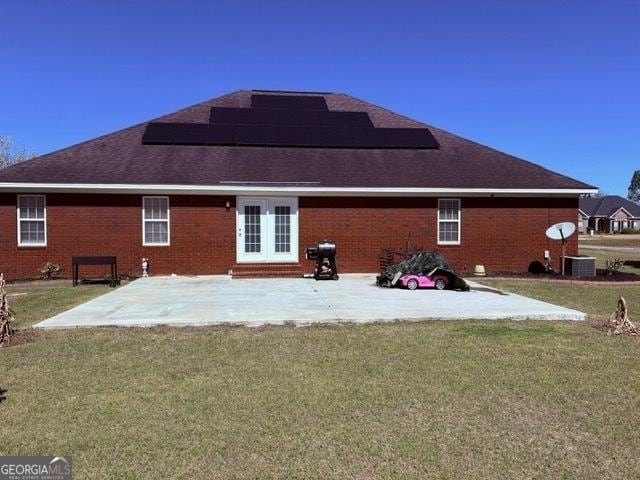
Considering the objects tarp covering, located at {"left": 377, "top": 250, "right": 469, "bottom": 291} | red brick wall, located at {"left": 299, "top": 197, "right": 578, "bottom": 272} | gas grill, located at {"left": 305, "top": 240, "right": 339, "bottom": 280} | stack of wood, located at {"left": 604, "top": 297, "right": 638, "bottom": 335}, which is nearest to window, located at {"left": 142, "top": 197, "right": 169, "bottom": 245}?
red brick wall, located at {"left": 299, "top": 197, "right": 578, "bottom": 272}

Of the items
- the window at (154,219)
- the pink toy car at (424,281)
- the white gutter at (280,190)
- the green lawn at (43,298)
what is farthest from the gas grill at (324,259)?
the green lawn at (43,298)

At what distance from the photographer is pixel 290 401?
16.4 feet

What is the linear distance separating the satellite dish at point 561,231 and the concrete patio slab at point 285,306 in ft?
Result: 13.8

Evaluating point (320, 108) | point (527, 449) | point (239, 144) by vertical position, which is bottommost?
point (527, 449)

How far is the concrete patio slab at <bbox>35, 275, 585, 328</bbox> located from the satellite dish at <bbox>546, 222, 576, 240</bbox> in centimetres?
422

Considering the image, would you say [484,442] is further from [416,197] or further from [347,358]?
[416,197]

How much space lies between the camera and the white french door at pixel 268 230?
53.6 ft

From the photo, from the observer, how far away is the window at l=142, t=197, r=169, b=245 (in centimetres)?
1594

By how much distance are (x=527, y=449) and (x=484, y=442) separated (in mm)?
312

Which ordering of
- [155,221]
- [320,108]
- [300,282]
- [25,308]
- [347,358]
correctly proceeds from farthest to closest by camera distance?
[320,108] < [155,221] < [300,282] < [25,308] < [347,358]

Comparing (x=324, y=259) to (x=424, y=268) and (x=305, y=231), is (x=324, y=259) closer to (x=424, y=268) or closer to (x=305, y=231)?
(x=305, y=231)

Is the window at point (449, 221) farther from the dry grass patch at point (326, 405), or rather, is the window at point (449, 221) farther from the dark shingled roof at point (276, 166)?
the dry grass patch at point (326, 405)

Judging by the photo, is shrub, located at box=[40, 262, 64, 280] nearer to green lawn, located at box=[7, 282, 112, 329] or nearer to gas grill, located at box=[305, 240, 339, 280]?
green lawn, located at box=[7, 282, 112, 329]

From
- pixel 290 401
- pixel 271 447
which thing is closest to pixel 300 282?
pixel 290 401
